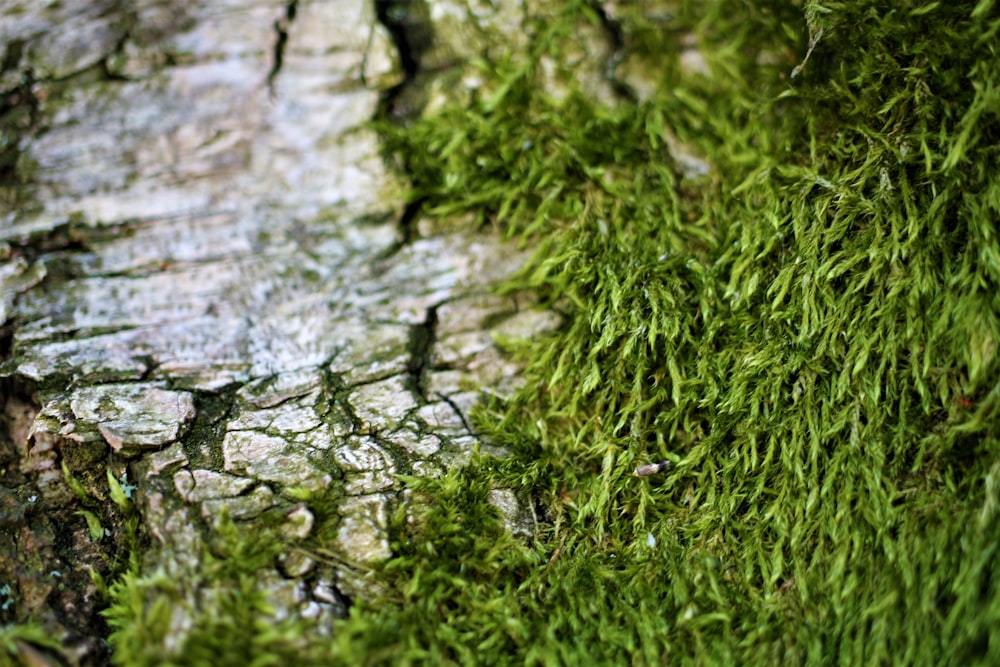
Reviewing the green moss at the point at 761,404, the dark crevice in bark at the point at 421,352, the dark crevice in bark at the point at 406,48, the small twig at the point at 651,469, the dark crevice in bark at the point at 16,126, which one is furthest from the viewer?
the dark crevice in bark at the point at 406,48

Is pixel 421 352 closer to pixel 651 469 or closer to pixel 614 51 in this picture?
pixel 651 469

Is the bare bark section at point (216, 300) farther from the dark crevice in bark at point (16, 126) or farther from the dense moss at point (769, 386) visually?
the dense moss at point (769, 386)

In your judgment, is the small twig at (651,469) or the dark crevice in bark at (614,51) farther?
the dark crevice in bark at (614,51)

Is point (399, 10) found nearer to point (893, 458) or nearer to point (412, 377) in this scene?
point (412, 377)

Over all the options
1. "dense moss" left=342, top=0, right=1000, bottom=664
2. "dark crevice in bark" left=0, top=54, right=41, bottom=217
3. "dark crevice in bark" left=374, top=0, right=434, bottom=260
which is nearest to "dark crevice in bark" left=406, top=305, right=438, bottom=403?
"dense moss" left=342, top=0, right=1000, bottom=664

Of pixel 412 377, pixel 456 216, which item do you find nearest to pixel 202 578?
pixel 412 377

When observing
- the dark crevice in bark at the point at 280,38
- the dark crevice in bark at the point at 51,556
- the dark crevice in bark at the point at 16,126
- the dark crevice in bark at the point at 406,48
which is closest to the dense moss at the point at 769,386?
the dark crevice in bark at the point at 406,48

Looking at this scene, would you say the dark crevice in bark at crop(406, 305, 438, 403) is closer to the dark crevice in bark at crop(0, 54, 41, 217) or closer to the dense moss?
the dense moss
